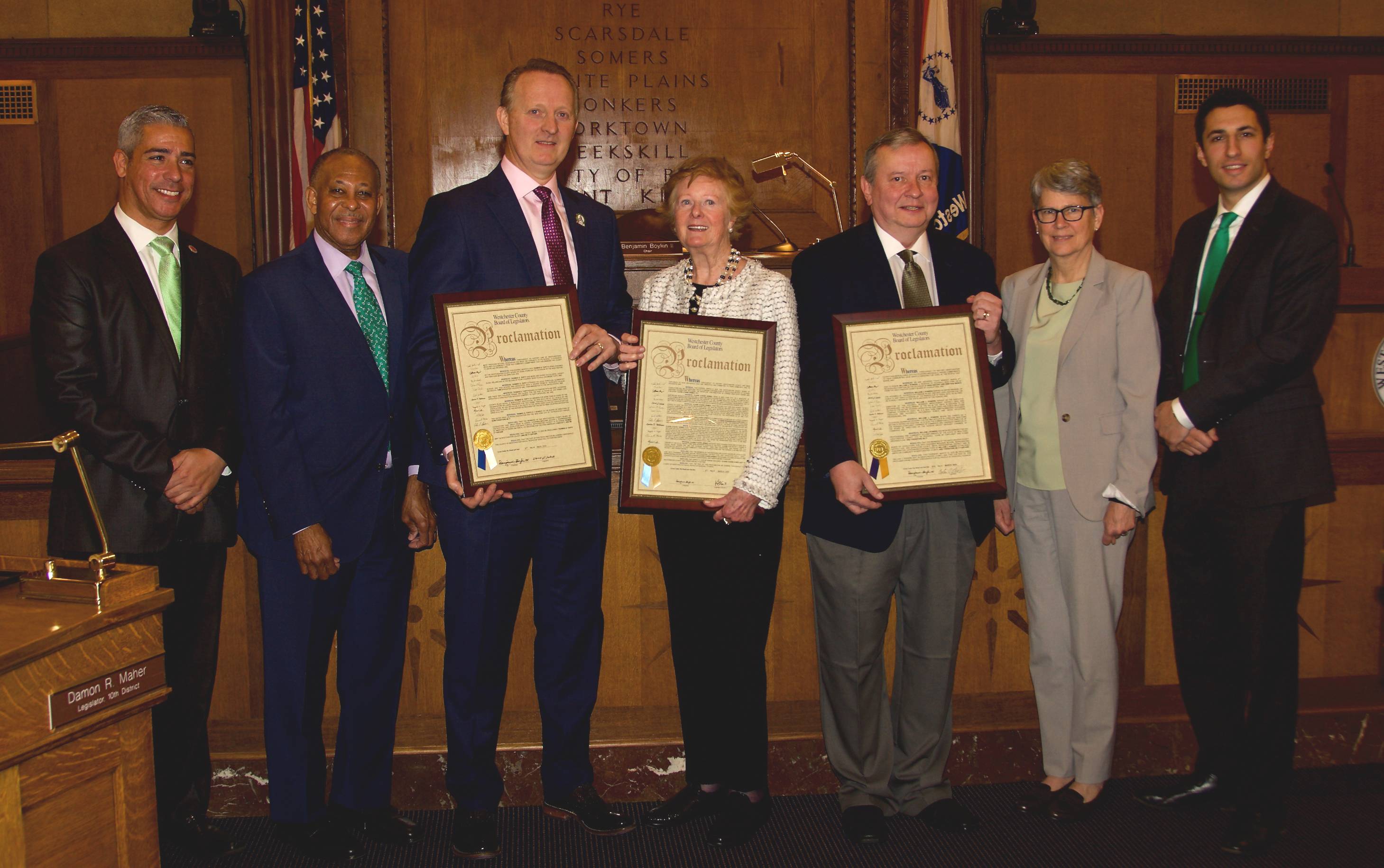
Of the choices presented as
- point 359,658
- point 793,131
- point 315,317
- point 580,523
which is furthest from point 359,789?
point 793,131

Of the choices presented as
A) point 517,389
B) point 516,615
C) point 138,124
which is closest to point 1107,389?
point 517,389

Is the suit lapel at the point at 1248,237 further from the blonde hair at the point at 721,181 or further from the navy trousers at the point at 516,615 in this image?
the navy trousers at the point at 516,615

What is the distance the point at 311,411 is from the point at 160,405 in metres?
0.40

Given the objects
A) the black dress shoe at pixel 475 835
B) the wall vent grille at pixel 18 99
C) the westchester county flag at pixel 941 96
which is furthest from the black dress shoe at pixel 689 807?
the wall vent grille at pixel 18 99

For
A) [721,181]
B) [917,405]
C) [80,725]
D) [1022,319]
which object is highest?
[721,181]

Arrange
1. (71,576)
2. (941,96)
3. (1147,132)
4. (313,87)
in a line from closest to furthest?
(71,576) < (313,87) < (941,96) < (1147,132)

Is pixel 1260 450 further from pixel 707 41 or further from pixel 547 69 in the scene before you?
pixel 707 41

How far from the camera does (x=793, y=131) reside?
5289mm

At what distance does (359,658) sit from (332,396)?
2.36 feet

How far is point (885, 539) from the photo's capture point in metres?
2.53

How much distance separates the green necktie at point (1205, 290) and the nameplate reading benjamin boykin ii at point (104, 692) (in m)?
2.60

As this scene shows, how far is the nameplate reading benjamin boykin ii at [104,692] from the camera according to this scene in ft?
4.81

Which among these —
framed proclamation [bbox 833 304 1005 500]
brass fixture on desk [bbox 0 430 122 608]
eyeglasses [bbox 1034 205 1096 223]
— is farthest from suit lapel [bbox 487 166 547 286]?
eyeglasses [bbox 1034 205 1096 223]

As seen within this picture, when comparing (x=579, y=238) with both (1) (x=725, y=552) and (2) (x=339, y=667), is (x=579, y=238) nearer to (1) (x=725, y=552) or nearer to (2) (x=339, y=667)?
(1) (x=725, y=552)
